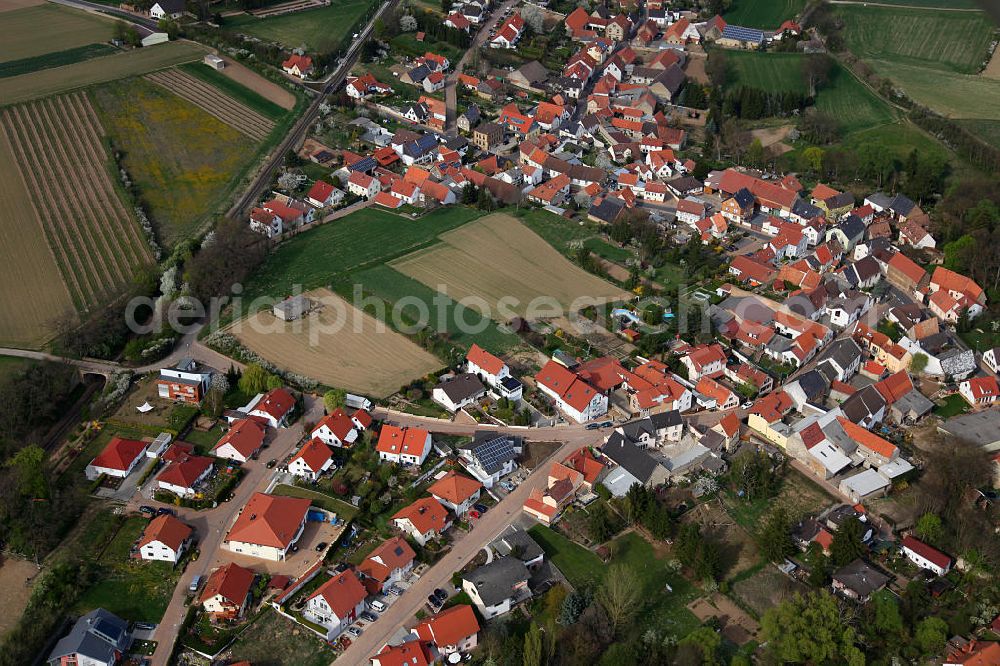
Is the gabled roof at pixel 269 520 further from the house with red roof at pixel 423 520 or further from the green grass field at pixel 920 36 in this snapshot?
the green grass field at pixel 920 36

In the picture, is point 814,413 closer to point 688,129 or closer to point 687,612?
point 687,612

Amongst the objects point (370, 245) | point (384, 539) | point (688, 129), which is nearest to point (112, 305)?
point (370, 245)

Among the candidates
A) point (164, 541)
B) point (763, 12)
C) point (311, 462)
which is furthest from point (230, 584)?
point (763, 12)

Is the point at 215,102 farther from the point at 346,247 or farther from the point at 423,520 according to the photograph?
the point at 423,520

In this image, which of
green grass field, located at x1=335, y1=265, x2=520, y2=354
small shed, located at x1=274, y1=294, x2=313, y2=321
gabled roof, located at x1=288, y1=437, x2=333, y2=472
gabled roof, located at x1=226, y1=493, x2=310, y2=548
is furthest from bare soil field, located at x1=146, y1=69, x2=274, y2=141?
gabled roof, located at x1=226, y1=493, x2=310, y2=548

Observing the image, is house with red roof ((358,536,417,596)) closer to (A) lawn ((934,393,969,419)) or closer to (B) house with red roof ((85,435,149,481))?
(B) house with red roof ((85,435,149,481))

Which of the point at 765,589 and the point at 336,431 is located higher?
the point at 765,589

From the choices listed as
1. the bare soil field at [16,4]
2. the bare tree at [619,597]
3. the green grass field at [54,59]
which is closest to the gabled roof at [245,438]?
the bare tree at [619,597]
